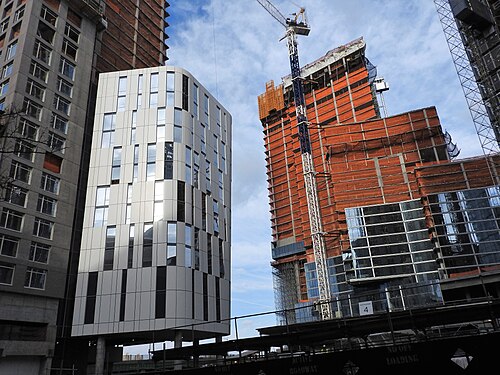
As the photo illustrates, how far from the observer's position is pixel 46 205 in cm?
4978

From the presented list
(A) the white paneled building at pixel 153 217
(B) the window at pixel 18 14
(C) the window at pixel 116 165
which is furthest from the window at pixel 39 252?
(B) the window at pixel 18 14

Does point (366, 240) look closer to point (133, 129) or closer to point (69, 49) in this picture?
point (133, 129)

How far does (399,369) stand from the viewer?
57.8 feet

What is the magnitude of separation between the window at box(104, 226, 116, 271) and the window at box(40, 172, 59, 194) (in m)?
8.28

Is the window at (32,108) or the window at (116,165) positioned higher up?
the window at (32,108)

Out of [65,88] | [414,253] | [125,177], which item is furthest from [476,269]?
[65,88]

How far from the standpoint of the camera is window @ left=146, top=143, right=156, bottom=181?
53.2 m

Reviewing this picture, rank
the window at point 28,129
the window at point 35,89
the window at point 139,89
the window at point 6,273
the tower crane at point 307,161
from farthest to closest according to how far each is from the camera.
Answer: the tower crane at point 307,161 → the window at point 139,89 → the window at point 35,89 → the window at point 28,129 → the window at point 6,273

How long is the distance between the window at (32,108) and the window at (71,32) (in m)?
13.7

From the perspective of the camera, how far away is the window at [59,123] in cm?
5332

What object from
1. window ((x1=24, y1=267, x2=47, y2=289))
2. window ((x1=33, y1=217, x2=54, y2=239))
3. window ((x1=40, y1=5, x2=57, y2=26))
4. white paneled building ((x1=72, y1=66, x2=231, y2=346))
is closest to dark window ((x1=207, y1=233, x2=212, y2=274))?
white paneled building ((x1=72, y1=66, x2=231, y2=346))

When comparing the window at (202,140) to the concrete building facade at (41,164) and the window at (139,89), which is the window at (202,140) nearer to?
the window at (139,89)

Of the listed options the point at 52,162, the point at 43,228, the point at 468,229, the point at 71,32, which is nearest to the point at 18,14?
the point at 71,32

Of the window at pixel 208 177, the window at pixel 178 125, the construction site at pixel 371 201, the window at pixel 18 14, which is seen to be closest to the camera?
the window at pixel 18 14
